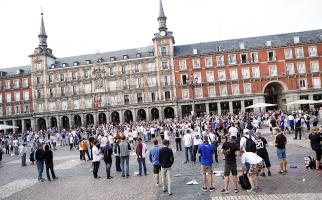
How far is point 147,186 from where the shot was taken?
10.3 meters

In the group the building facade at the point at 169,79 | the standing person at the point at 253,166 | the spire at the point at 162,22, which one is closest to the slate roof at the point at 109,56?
the building facade at the point at 169,79

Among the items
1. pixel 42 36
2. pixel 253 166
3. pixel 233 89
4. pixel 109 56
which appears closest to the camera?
pixel 253 166

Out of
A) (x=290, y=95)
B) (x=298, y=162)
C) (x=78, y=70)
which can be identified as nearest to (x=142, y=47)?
(x=78, y=70)

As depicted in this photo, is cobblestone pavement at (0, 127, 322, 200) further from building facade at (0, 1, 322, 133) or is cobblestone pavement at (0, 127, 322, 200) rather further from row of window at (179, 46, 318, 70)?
row of window at (179, 46, 318, 70)

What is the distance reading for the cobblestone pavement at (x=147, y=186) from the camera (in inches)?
336

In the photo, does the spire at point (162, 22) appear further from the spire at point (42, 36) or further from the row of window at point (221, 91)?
the spire at point (42, 36)

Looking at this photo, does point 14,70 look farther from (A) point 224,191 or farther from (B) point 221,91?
(A) point 224,191

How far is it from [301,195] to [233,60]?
4483cm

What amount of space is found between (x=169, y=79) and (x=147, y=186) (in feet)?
141

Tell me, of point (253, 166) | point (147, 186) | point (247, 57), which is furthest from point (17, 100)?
point (253, 166)

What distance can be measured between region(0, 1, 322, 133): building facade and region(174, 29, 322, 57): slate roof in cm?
15

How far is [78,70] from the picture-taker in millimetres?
56750

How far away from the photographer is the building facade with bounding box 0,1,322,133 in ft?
163

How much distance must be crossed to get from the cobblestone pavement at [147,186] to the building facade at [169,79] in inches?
1434
